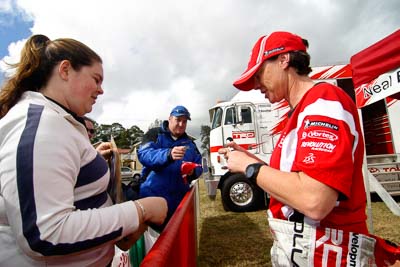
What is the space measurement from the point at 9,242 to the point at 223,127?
676cm

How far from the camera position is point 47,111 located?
2.73 feet

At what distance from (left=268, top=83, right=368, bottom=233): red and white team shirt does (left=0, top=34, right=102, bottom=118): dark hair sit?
876 millimetres

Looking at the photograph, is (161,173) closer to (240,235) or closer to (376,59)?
(240,235)

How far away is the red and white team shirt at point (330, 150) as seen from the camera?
933 millimetres

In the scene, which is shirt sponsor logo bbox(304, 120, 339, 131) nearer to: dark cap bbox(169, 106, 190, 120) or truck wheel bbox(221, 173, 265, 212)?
dark cap bbox(169, 106, 190, 120)

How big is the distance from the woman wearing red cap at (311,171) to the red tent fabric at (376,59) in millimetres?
2140

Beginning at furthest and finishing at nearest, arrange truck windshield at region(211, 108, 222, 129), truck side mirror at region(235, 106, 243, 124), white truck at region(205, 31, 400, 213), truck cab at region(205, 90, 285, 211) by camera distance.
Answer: truck windshield at region(211, 108, 222, 129)
truck side mirror at region(235, 106, 243, 124)
truck cab at region(205, 90, 285, 211)
white truck at region(205, 31, 400, 213)

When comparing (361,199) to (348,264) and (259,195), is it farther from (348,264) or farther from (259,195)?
(259,195)

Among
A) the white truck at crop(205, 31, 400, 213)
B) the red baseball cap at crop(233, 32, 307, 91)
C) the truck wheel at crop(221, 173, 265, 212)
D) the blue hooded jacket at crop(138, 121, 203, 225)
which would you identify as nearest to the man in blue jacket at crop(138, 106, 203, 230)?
the blue hooded jacket at crop(138, 121, 203, 225)

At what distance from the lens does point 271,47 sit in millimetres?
1277

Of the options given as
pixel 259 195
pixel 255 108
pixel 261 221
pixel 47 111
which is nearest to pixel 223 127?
pixel 255 108

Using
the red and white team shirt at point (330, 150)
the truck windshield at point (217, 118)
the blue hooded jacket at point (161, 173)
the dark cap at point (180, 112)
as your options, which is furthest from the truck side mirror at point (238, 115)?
the red and white team shirt at point (330, 150)

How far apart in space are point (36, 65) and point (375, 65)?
3.35 metres

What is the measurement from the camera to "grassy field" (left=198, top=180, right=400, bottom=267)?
3.97 m
